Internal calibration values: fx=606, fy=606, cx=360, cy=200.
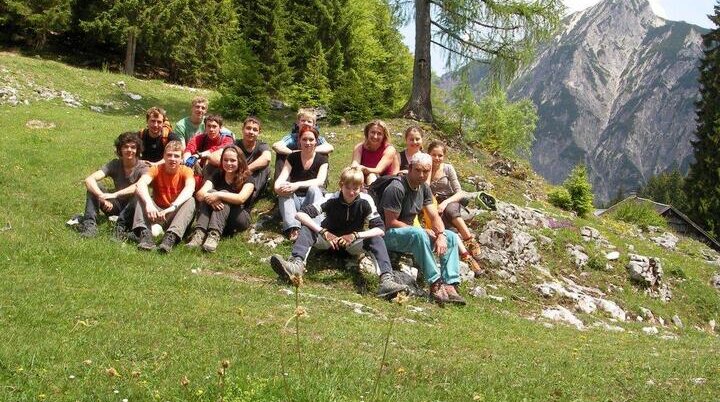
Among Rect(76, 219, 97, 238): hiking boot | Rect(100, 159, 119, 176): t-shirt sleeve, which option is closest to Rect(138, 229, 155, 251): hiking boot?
Rect(76, 219, 97, 238): hiking boot

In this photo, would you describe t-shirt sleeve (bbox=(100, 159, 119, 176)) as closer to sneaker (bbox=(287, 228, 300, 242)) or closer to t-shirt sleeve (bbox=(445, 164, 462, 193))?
sneaker (bbox=(287, 228, 300, 242))

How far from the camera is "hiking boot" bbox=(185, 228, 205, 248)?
8953mm

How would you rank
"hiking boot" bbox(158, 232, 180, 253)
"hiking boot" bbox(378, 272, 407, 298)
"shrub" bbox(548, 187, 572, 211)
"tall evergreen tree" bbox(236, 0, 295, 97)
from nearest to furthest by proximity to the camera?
"hiking boot" bbox(378, 272, 407, 298) < "hiking boot" bbox(158, 232, 180, 253) < "shrub" bbox(548, 187, 572, 211) < "tall evergreen tree" bbox(236, 0, 295, 97)

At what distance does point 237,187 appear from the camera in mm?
9547

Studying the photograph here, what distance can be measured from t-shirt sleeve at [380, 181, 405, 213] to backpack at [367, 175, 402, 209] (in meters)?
0.25

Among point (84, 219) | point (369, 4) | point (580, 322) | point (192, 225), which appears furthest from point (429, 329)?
point (369, 4)

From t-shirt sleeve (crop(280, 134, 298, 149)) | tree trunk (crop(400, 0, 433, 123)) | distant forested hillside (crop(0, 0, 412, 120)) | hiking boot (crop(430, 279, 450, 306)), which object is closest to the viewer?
hiking boot (crop(430, 279, 450, 306))

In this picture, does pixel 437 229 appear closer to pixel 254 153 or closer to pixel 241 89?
pixel 254 153

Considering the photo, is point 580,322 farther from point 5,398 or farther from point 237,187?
point 5,398

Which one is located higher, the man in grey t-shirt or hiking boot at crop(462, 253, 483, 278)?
the man in grey t-shirt

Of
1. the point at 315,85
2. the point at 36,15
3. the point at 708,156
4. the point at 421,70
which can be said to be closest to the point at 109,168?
the point at 421,70

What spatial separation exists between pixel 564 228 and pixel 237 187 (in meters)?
7.08

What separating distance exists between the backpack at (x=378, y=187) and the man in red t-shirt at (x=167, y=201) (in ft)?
9.00

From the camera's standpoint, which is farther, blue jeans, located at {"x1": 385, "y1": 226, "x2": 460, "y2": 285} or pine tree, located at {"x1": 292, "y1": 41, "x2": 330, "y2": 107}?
pine tree, located at {"x1": 292, "y1": 41, "x2": 330, "y2": 107}
